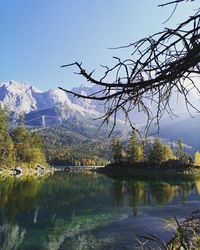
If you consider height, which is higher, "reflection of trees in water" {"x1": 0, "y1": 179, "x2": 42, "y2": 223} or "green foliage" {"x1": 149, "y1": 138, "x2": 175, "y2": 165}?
"green foliage" {"x1": 149, "y1": 138, "x2": 175, "y2": 165}

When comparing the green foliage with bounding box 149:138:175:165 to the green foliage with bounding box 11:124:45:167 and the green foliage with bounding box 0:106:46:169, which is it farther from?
the green foliage with bounding box 0:106:46:169

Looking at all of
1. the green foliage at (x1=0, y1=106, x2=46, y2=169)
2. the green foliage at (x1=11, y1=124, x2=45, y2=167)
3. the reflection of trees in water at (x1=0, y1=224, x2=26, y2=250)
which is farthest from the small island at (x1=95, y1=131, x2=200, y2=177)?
the reflection of trees in water at (x1=0, y1=224, x2=26, y2=250)

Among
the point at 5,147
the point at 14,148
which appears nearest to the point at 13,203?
the point at 5,147

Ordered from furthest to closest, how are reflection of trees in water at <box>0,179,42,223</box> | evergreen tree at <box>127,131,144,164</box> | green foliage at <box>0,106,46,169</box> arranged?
evergreen tree at <box>127,131,144,164</box> → green foliage at <box>0,106,46,169</box> → reflection of trees in water at <box>0,179,42,223</box>

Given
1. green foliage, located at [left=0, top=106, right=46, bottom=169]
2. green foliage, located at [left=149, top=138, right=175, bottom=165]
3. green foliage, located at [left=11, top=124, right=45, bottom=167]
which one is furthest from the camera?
green foliage, located at [left=11, top=124, right=45, bottom=167]

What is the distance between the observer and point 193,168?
8919cm

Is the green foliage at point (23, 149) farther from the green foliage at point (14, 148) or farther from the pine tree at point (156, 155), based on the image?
Result: the pine tree at point (156, 155)

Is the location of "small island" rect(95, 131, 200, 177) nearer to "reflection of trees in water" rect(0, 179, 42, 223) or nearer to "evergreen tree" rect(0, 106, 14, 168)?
"evergreen tree" rect(0, 106, 14, 168)

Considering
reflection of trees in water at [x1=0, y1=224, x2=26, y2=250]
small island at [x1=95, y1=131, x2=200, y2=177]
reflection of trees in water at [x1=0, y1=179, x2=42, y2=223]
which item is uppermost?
small island at [x1=95, y1=131, x2=200, y2=177]

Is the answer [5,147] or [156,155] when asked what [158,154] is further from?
[5,147]

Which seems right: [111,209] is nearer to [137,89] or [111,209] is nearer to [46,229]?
[46,229]

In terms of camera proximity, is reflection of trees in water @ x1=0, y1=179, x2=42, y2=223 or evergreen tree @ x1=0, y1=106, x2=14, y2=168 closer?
reflection of trees in water @ x1=0, y1=179, x2=42, y2=223

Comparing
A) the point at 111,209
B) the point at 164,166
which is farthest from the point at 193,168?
the point at 111,209

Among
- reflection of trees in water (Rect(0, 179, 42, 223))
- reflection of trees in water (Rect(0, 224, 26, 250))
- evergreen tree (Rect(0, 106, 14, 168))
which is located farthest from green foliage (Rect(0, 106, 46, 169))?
reflection of trees in water (Rect(0, 224, 26, 250))
